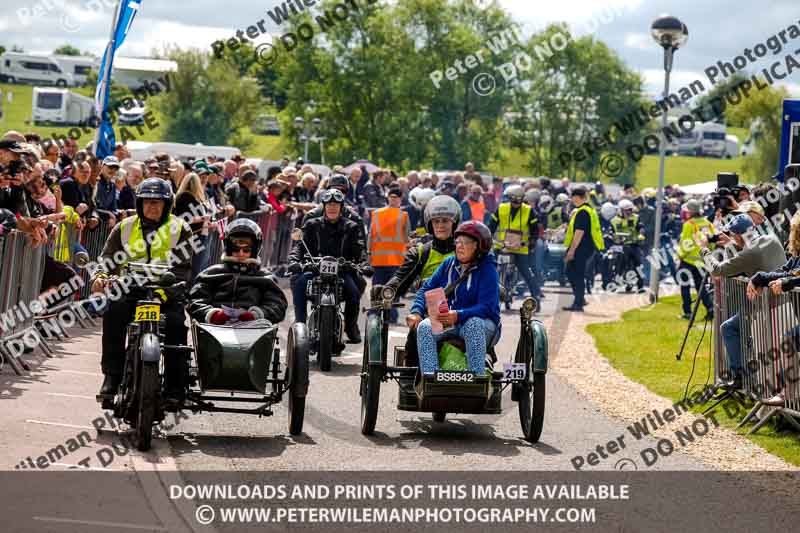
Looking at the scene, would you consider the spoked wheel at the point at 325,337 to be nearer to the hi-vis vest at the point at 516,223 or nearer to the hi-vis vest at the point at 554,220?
the hi-vis vest at the point at 516,223

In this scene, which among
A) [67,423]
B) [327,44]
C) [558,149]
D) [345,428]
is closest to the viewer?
[67,423]

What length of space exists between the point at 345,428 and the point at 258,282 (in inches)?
52.8

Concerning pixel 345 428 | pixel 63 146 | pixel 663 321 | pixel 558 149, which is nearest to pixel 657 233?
pixel 663 321

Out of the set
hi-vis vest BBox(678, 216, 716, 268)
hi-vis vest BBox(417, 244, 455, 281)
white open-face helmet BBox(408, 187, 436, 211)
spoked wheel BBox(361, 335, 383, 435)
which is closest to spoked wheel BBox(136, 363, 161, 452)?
spoked wheel BBox(361, 335, 383, 435)

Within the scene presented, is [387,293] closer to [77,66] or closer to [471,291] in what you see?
[471,291]

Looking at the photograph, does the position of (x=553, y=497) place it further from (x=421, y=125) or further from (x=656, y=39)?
(x=421, y=125)

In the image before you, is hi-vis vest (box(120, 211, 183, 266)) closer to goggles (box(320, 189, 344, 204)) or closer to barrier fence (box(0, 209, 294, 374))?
barrier fence (box(0, 209, 294, 374))

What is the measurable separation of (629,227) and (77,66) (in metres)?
90.3

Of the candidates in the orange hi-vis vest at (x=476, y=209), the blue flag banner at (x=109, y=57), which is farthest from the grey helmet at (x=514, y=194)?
the blue flag banner at (x=109, y=57)

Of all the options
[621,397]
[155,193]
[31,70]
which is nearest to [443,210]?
[155,193]

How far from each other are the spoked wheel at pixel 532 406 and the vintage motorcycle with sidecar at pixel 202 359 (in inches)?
67.5

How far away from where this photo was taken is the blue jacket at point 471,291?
11109mm

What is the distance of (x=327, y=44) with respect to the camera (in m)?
81.1

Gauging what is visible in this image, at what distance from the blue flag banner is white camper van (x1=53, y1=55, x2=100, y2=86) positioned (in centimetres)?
9441
